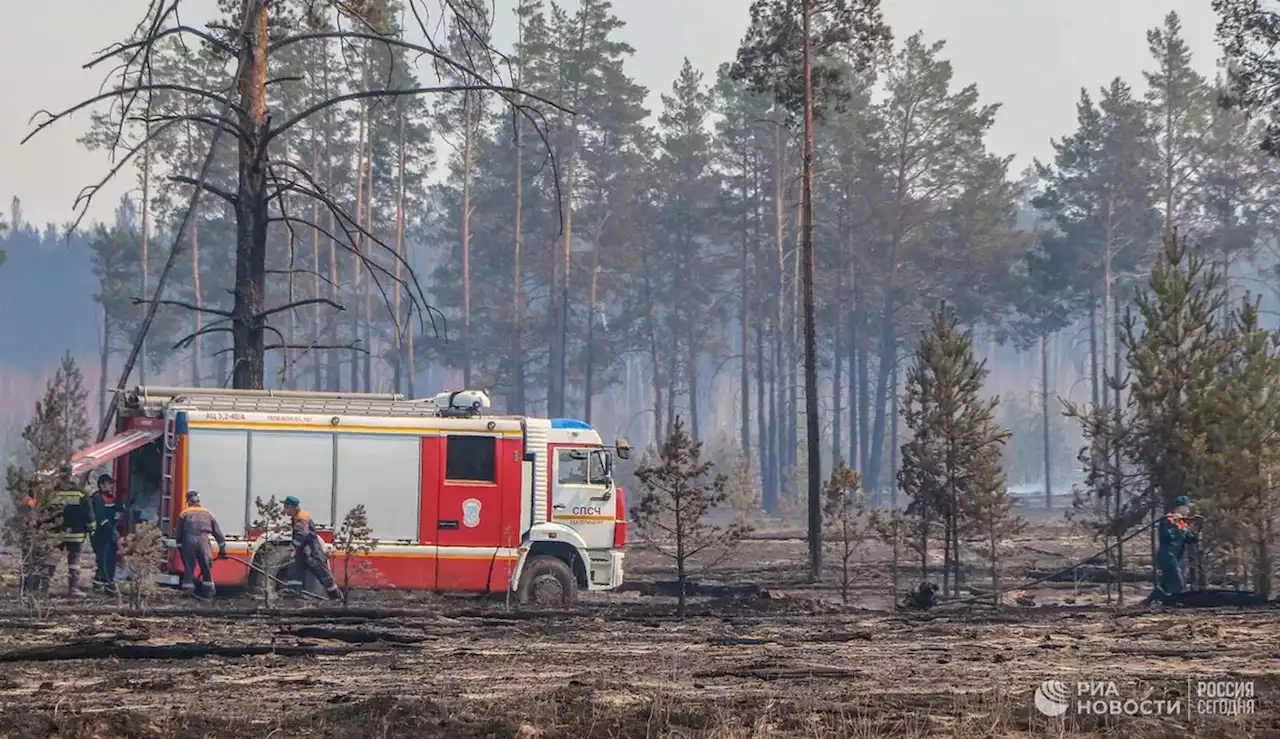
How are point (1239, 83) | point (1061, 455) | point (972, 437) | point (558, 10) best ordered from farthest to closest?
point (1061, 455) < point (558, 10) < point (1239, 83) < point (972, 437)

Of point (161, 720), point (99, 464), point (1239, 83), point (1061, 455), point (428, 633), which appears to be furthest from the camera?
point (1061, 455)

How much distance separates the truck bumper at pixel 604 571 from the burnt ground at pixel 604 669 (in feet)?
7.19

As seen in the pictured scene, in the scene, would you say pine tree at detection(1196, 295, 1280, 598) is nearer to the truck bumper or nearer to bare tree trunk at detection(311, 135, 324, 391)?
the truck bumper

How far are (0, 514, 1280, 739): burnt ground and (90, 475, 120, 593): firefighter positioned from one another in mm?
2473

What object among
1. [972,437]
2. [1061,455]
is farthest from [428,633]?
[1061,455]

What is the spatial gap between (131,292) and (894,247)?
33557mm

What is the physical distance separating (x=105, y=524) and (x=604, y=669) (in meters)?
11.7

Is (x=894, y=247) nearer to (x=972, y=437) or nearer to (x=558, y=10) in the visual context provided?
(x=558, y=10)

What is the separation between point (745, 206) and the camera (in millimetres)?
68125

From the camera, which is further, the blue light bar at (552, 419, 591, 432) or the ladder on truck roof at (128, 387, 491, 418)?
the blue light bar at (552, 419, 591, 432)

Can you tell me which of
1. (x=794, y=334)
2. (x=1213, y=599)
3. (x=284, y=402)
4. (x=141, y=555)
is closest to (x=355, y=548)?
(x=284, y=402)

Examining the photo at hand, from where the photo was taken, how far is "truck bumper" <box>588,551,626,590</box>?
21422 mm

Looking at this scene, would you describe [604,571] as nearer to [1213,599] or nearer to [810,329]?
[1213,599]

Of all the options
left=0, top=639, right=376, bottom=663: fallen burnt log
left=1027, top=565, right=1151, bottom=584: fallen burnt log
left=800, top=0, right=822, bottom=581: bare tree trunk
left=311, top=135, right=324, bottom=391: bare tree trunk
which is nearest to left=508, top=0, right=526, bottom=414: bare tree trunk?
left=311, top=135, right=324, bottom=391: bare tree trunk
